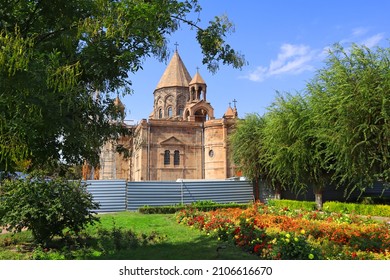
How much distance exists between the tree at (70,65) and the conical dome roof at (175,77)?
170 feet

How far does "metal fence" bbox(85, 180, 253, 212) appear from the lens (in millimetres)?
20094

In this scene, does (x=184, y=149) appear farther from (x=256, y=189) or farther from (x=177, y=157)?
(x=256, y=189)

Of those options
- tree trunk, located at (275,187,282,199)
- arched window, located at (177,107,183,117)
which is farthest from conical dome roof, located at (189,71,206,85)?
tree trunk, located at (275,187,282,199)

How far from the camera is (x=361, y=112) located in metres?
14.0

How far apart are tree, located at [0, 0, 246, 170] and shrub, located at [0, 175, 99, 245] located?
3.00m

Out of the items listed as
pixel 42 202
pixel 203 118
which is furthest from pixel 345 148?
pixel 203 118

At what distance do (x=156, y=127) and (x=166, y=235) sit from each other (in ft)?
113

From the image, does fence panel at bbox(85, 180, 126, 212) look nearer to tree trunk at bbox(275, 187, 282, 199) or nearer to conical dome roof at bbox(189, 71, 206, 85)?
tree trunk at bbox(275, 187, 282, 199)

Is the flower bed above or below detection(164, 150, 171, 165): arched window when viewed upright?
below

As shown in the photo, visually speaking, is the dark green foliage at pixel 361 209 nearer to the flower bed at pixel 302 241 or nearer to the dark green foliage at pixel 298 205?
the dark green foliage at pixel 298 205

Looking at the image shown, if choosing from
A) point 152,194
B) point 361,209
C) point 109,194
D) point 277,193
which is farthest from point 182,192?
point 361,209

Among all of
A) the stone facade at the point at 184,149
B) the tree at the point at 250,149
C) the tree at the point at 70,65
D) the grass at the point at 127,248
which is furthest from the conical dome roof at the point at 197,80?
the tree at the point at 70,65

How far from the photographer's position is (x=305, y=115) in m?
20.2
